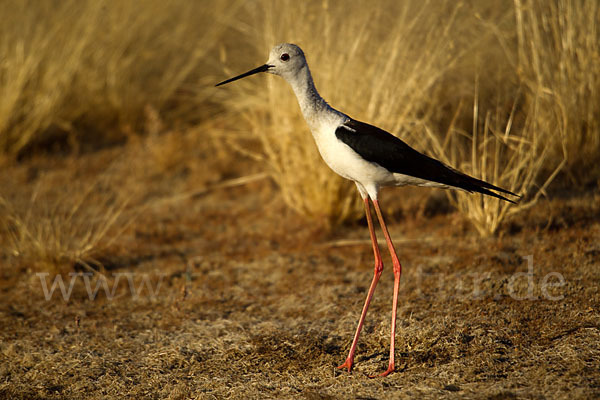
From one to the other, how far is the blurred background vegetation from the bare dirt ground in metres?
0.31

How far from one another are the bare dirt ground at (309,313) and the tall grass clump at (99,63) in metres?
1.92

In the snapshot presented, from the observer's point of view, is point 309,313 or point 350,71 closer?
point 309,313

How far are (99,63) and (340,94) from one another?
3.15 metres

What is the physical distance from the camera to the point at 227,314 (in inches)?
151

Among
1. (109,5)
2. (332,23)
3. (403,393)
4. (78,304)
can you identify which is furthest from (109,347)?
(109,5)

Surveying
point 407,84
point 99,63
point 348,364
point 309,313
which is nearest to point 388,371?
point 348,364

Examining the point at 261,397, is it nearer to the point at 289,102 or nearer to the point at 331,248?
the point at 331,248

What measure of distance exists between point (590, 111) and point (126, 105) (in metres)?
4.47

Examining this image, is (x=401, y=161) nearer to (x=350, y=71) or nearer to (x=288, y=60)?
(x=288, y=60)

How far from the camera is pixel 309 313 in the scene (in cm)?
375

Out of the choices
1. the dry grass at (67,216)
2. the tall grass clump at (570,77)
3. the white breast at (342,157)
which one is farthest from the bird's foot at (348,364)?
the tall grass clump at (570,77)

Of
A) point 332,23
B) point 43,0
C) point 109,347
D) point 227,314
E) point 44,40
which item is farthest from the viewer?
point 43,0

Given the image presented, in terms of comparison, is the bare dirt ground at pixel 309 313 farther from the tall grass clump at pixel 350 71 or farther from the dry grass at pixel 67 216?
the tall grass clump at pixel 350 71

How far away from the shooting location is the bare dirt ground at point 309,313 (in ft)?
9.66
